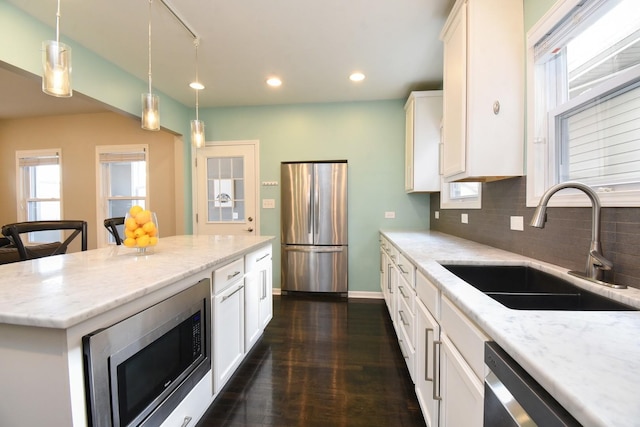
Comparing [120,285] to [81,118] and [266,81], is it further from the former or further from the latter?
[81,118]

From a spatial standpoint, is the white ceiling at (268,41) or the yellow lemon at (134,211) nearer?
the yellow lemon at (134,211)

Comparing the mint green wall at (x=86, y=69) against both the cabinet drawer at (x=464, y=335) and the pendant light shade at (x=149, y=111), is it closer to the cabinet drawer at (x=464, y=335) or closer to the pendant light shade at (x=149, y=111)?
the pendant light shade at (x=149, y=111)

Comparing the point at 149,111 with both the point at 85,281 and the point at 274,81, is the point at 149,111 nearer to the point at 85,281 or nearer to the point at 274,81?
the point at 85,281

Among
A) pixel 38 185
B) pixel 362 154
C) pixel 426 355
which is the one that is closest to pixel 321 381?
pixel 426 355

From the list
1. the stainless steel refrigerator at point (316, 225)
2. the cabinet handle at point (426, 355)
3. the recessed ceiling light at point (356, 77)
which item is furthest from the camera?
the stainless steel refrigerator at point (316, 225)

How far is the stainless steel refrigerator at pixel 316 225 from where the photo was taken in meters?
3.42

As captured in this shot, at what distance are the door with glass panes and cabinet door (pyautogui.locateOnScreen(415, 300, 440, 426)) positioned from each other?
272 cm

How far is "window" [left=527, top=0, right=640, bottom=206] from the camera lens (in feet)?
3.28

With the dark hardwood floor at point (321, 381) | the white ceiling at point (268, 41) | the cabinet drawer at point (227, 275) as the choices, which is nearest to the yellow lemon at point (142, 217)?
the cabinet drawer at point (227, 275)

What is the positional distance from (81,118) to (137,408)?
4932 mm

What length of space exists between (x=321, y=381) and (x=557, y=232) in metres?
1.65

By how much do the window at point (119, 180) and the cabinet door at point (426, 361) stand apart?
13.9 feet

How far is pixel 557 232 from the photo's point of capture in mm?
1285

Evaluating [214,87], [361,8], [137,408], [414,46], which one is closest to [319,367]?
[137,408]
